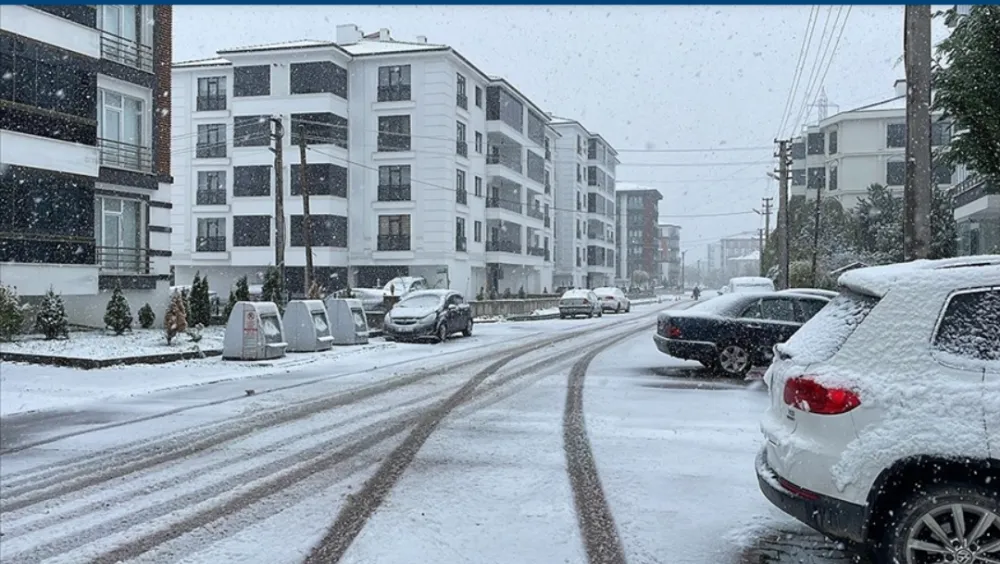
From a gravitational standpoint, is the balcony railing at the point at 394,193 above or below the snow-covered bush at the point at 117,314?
above

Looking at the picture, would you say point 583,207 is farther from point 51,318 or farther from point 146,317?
point 51,318

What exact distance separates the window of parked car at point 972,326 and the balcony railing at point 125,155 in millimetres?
23309

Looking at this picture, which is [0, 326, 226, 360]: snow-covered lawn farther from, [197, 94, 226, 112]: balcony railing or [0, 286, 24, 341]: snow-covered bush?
[197, 94, 226, 112]: balcony railing

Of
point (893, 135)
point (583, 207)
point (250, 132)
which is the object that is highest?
point (893, 135)

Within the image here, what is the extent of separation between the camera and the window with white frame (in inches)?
924

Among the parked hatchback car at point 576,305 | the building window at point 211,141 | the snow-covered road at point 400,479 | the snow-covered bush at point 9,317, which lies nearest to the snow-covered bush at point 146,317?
the snow-covered bush at point 9,317

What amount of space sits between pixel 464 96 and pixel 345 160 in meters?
7.96

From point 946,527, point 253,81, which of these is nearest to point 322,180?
point 253,81

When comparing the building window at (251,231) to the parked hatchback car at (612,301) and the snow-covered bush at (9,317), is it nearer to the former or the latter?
the parked hatchback car at (612,301)

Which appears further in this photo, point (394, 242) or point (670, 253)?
point (670, 253)

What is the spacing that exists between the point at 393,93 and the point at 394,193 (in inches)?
214

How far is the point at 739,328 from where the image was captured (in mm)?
14492

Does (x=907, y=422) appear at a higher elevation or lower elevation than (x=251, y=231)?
lower

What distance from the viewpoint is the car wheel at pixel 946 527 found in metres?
4.07
